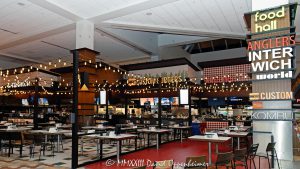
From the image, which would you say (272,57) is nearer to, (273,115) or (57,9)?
(273,115)

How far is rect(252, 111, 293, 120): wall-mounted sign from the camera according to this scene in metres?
5.64

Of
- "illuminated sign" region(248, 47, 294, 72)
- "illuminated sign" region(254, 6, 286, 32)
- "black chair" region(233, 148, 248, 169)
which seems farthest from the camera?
"illuminated sign" region(254, 6, 286, 32)

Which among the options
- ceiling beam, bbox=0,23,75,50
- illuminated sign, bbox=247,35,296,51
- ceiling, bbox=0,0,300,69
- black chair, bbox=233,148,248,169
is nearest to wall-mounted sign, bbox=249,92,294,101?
illuminated sign, bbox=247,35,296,51

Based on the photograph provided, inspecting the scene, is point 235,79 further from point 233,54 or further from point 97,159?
point 97,159

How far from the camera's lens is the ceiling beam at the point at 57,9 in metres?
7.53

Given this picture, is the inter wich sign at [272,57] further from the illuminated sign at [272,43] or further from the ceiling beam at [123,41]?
the ceiling beam at [123,41]

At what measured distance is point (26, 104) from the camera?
1845cm

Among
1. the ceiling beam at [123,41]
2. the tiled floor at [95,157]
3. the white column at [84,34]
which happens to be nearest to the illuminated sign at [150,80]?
the ceiling beam at [123,41]

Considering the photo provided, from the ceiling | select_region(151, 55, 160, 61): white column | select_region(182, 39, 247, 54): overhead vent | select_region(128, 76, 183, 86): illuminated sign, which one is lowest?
select_region(128, 76, 183, 86): illuminated sign

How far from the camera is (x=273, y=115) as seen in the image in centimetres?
577

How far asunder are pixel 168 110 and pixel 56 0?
11486 mm

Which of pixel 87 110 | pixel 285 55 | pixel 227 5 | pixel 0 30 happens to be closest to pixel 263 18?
Result: pixel 285 55

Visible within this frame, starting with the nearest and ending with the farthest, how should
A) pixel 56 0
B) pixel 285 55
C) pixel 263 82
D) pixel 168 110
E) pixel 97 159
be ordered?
1. pixel 285 55
2. pixel 263 82
3. pixel 97 159
4. pixel 56 0
5. pixel 168 110

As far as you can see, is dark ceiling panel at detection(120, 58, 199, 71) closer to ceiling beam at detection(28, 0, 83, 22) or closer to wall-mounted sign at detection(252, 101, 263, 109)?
ceiling beam at detection(28, 0, 83, 22)
